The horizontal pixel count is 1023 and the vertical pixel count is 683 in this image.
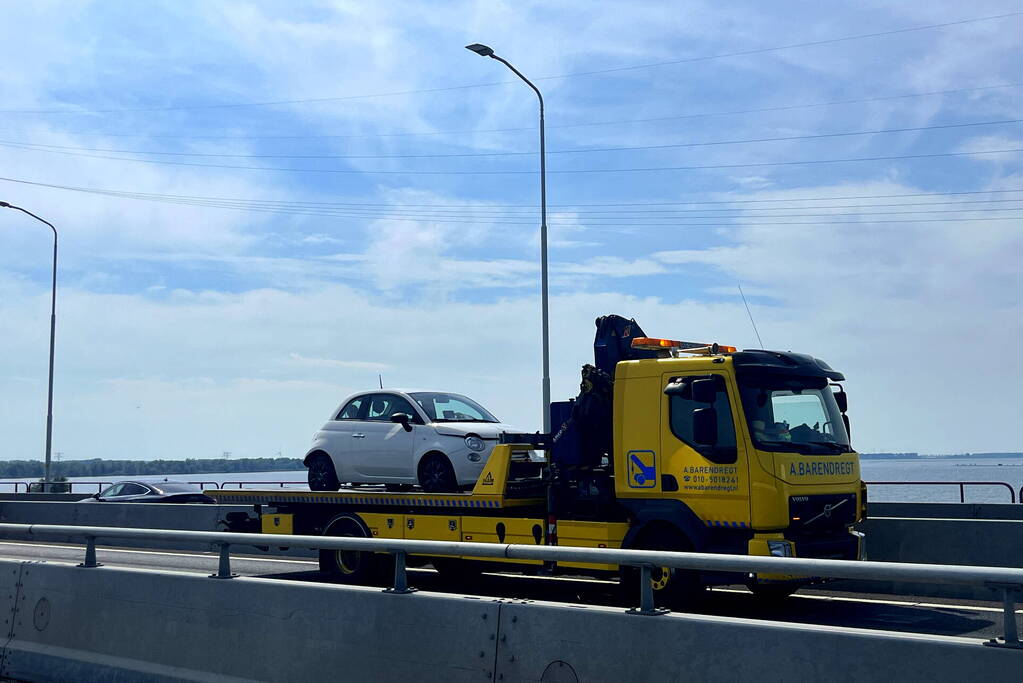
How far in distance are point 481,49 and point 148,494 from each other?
48.6 feet

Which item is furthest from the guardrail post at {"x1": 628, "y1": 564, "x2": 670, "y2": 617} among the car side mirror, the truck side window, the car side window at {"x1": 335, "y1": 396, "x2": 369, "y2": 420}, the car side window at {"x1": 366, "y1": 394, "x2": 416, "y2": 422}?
the car side window at {"x1": 335, "y1": 396, "x2": 369, "y2": 420}

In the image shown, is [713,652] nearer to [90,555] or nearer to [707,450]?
[90,555]

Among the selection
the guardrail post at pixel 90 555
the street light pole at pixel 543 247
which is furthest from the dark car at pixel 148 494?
the guardrail post at pixel 90 555

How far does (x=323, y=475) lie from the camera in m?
14.6

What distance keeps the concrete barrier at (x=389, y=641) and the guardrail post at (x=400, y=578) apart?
0.09 m

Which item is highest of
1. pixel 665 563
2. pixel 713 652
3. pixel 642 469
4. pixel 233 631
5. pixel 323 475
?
pixel 642 469

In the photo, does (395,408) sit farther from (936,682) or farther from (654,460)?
(936,682)

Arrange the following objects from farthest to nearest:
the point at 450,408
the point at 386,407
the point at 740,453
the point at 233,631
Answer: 1. the point at 386,407
2. the point at 450,408
3. the point at 740,453
4. the point at 233,631

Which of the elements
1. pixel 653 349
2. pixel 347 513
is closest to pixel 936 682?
pixel 653 349

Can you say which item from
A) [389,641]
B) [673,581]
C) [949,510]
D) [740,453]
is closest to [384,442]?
[673,581]

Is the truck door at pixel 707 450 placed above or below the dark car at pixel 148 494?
above

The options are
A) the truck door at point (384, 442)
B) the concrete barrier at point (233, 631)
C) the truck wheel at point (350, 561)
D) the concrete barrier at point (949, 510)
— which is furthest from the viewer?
the concrete barrier at point (949, 510)

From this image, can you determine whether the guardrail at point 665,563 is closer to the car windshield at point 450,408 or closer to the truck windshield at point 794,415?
the truck windshield at point 794,415

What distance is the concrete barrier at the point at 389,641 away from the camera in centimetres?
471
